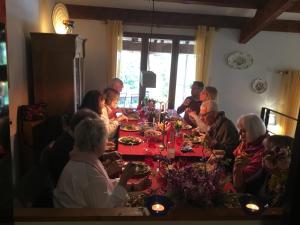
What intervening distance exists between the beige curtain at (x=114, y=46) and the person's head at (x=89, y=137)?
3269mm

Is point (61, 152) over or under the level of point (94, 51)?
under

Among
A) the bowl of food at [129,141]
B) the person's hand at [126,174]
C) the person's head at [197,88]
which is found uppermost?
the person's head at [197,88]

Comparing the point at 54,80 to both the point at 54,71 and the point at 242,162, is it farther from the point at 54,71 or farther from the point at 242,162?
the point at 242,162

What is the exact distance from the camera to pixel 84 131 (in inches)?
59.7

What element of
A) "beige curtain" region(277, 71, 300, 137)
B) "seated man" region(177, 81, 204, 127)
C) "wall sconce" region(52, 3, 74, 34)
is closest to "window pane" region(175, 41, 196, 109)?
"seated man" region(177, 81, 204, 127)

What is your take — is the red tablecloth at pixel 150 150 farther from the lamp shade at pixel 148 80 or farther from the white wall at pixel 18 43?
the white wall at pixel 18 43

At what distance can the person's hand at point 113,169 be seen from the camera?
191cm

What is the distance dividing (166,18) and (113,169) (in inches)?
132

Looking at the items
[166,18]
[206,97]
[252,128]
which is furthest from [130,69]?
[252,128]

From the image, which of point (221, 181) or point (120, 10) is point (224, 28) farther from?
point (221, 181)

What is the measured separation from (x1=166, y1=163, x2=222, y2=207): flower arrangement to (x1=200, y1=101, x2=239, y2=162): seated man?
128 centimetres

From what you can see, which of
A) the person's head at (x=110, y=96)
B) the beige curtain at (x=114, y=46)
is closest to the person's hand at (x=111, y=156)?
the person's head at (x=110, y=96)

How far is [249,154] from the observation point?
2.07 meters

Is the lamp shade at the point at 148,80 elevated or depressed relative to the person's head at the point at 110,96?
elevated
